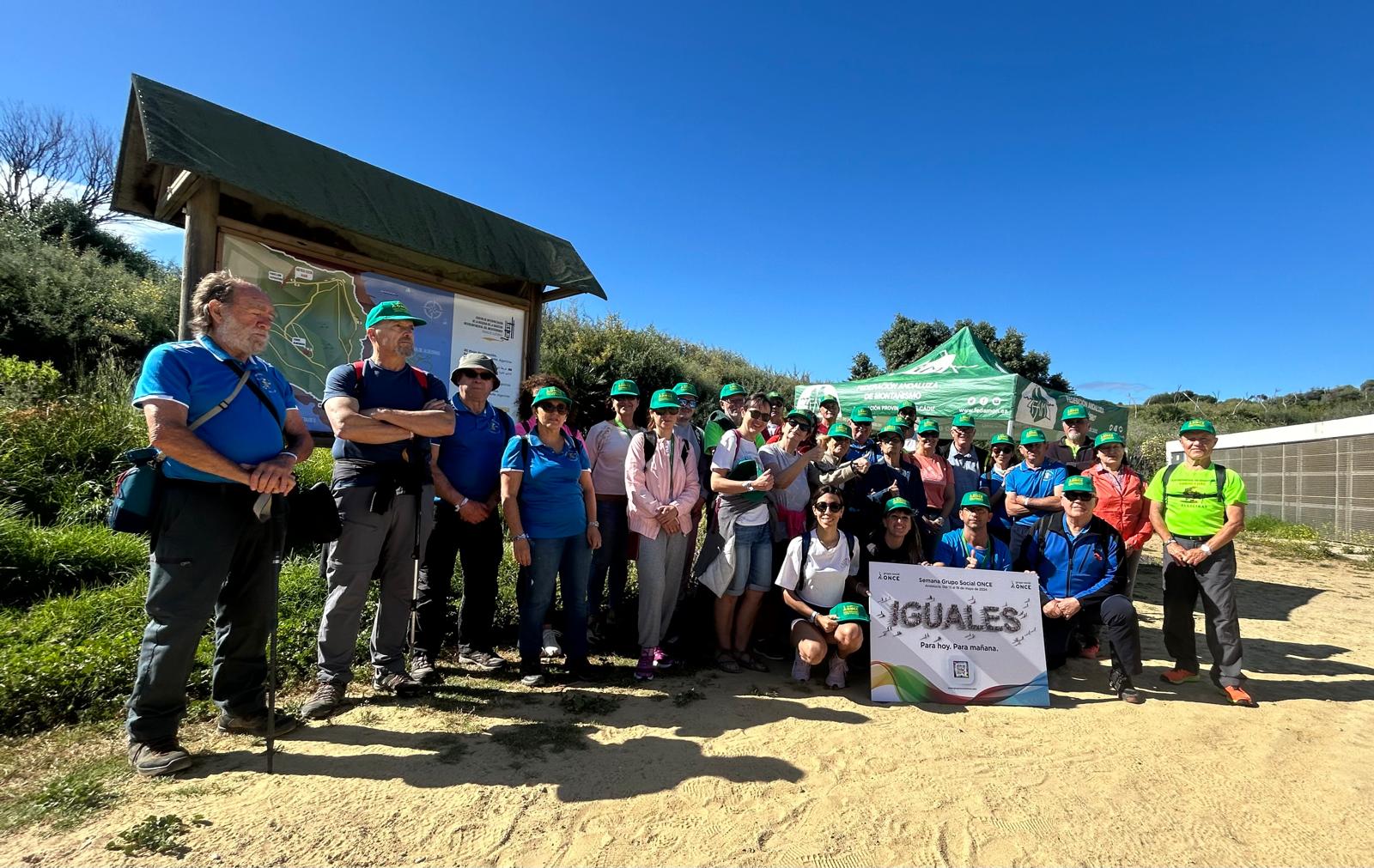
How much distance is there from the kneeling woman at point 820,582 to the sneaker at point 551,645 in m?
1.76

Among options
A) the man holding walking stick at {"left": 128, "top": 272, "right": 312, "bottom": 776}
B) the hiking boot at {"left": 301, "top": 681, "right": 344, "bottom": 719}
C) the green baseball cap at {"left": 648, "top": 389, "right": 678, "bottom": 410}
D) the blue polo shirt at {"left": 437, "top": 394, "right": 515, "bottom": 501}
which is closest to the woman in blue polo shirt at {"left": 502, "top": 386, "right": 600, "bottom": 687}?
the blue polo shirt at {"left": 437, "top": 394, "right": 515, "bottom": 501}

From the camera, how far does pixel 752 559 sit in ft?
15.0

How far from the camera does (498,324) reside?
5848 millimetres

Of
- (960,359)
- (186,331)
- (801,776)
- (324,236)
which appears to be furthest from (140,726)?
(960,359)

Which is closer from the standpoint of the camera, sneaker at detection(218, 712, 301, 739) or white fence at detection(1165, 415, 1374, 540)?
sneaker at detection(218, 712, 301, 739)

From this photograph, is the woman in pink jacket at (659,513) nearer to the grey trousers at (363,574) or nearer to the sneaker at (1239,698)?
the grey trousers at (363,574)

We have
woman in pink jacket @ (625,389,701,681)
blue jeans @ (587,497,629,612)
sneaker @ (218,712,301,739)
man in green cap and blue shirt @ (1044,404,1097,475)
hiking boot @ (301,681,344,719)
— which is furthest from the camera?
man in green cap and blue shirt @ (1044,404,1097,475)

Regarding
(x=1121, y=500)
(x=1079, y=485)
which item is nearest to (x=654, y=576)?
(x=1079, y=485)

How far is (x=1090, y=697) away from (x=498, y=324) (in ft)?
18.8

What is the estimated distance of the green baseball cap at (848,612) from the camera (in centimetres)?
420

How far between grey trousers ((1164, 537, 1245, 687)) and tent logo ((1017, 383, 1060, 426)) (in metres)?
3.92

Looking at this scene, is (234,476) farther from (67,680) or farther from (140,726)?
(67,680)

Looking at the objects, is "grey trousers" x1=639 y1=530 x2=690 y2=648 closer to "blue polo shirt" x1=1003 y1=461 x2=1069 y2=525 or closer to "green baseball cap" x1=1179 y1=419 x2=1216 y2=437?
"blue polo shirt" x1=1003 y1=461 x2=1069 y2=525

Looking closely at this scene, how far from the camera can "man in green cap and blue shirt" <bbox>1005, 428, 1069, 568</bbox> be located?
5195 mm
